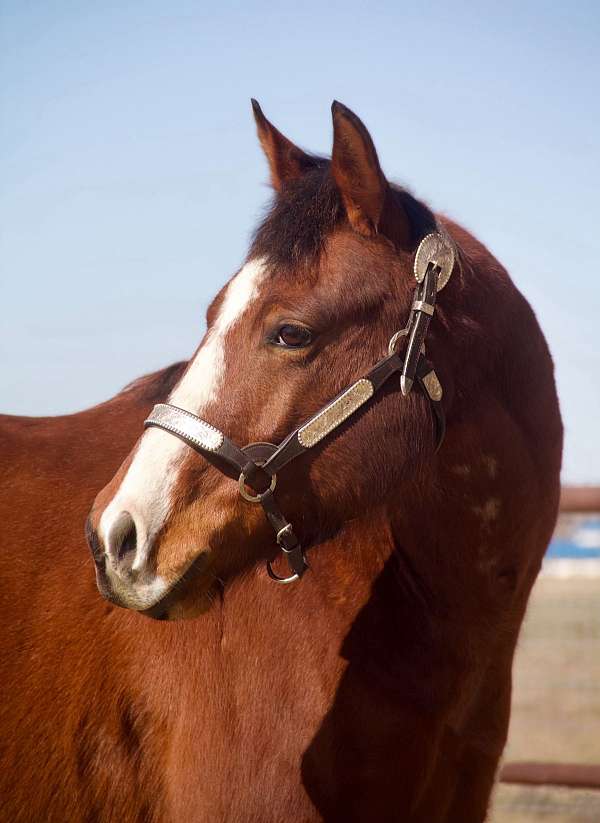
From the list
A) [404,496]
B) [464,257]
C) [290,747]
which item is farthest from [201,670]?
[464,257]

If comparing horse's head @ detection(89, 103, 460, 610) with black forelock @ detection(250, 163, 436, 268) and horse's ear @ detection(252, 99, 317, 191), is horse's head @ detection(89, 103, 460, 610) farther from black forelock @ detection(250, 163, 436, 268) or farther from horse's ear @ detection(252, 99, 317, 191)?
horse's ear @ detection(252, 99, 317, 191)

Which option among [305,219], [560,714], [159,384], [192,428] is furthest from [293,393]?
[560,714]

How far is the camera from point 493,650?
7.42 feet

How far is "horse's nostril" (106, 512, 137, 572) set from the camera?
74.2 inches

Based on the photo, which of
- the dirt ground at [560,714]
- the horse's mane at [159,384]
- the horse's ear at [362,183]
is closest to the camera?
the horse's ear at [362,183]

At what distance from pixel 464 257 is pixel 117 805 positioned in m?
1.82

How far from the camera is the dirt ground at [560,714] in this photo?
4.77 m

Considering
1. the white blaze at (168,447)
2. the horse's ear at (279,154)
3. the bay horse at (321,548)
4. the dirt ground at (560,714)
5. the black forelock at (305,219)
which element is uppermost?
the horse's ear at (279,154)

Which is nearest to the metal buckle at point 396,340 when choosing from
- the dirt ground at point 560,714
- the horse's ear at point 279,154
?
the horse's ear at point 279,154

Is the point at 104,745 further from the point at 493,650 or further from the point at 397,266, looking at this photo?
the point at 397,266

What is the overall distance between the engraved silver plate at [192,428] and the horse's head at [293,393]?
0.02m

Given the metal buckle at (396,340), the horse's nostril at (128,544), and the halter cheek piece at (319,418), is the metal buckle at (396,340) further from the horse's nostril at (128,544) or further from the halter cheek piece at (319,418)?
the horse's nostril at (128,544)

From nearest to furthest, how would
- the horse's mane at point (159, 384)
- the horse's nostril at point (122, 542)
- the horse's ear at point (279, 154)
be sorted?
1. the horse's nostril at point (122, 542)
2. the horse's ear at point (279, 154)
3. the horse's mane at point (159, 384)

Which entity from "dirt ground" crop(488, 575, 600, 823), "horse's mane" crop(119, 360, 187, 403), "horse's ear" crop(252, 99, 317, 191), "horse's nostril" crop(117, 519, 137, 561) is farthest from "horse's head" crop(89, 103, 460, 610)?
"dirt ground" crop(488, 575, 600, 823)
